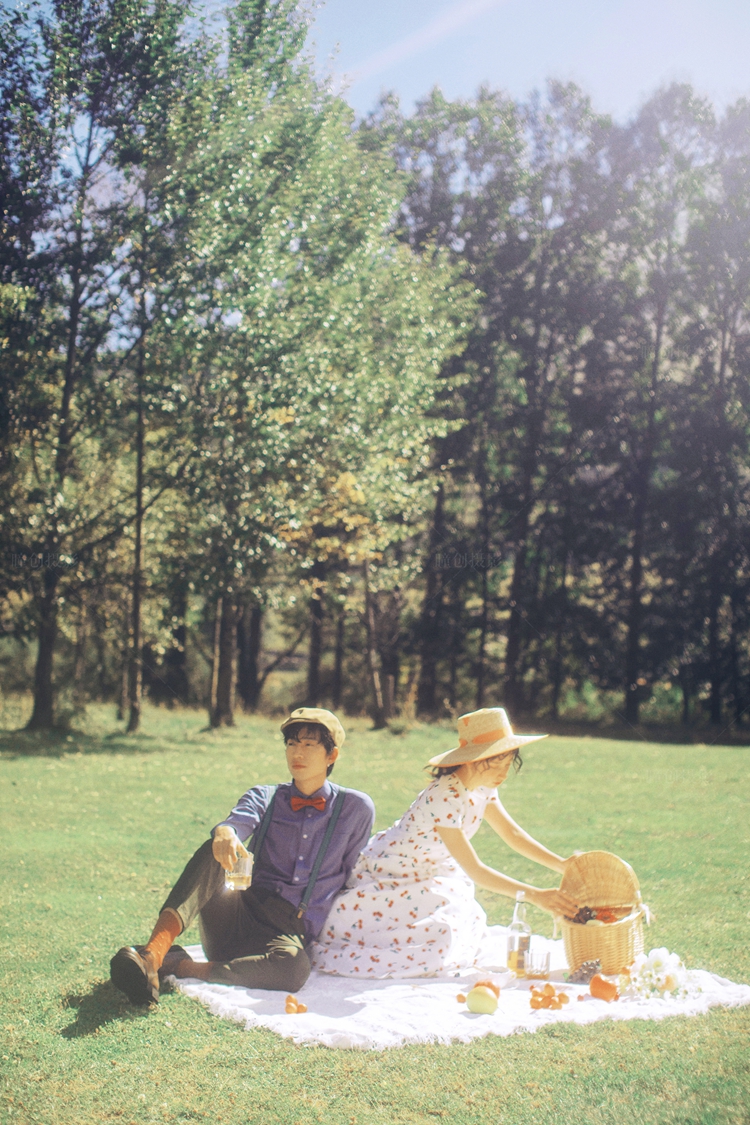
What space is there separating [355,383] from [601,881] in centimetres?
1619

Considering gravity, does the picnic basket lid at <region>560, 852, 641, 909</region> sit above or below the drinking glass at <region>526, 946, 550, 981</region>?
above

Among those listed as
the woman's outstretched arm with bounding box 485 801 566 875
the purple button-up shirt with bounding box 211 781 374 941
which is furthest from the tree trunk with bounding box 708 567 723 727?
the purple button-up shirt with bounding box 211 781 374 941

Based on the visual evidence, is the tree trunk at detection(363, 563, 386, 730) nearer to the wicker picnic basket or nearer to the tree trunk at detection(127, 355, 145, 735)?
the tree trunk at detection(127, 355, 145, 735)

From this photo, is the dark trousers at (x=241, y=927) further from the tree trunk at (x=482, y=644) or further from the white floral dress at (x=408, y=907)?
the tree trunk at (x=482, y=644)

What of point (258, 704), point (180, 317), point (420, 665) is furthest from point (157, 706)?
point (180, 317)

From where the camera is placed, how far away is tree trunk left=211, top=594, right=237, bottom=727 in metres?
22.6

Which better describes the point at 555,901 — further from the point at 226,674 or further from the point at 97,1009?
the point at 226,674

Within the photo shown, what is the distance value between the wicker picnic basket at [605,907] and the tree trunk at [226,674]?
56.6 feet

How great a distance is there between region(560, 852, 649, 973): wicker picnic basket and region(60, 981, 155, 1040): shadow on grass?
2319 millimetres

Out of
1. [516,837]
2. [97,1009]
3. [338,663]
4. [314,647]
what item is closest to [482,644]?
[314,647]

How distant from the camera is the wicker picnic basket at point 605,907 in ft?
18.2

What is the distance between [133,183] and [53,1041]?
1654 centimetres

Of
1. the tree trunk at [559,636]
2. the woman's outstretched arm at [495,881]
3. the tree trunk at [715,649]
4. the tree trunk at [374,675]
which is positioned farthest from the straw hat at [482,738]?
the tree trunk at [559,636]

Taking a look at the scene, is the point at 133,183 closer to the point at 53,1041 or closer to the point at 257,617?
the point at 53,1041
